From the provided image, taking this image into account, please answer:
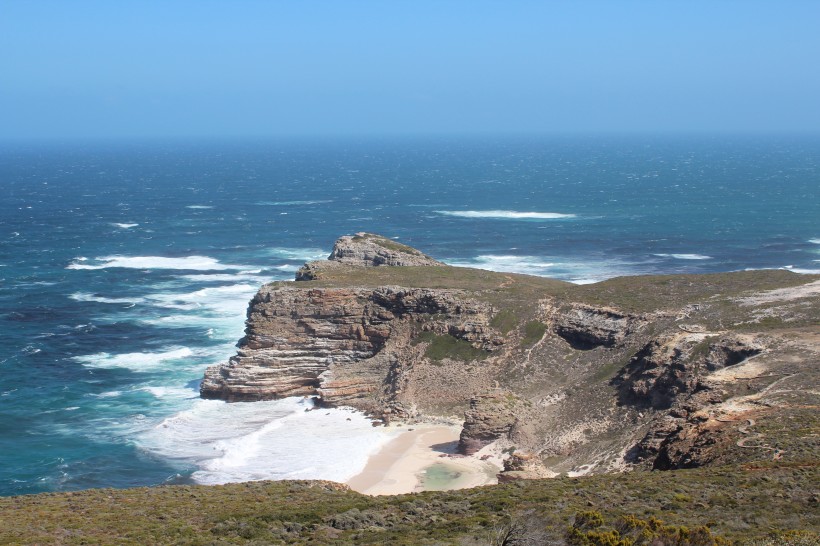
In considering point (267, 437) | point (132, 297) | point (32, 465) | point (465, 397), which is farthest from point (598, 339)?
point (132, 297)

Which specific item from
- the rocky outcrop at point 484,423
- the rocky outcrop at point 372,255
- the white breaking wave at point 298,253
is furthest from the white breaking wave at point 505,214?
the rocky outcrop at point 484,423

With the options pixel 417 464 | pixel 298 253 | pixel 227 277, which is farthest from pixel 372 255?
pixel 298 253

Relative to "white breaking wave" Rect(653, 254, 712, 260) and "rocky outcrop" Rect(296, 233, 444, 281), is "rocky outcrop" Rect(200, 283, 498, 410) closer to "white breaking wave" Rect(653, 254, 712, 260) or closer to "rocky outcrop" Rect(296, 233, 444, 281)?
"rocky outcrop" Rect(296, 233, 444, 281)

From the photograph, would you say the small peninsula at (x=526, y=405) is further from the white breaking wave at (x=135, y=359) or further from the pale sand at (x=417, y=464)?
the white breaking wave at (x=135, y=359)

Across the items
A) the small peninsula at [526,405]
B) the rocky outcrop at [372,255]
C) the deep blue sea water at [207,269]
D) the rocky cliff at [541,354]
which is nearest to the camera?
the small peninsula at [526,405]

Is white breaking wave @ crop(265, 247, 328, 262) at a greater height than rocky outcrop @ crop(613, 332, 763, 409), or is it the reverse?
rocky outcrop @ crop(613, 332, 763, 409)

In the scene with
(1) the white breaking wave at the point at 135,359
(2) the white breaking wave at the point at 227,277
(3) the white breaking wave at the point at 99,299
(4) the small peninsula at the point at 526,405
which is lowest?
(1) the white breaking wave at the point at 135,359

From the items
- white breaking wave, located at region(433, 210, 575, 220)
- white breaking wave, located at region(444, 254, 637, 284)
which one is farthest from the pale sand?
white breaking wave, located at region(433, 210, 575, 220)
